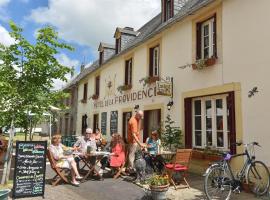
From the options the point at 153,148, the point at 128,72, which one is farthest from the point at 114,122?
the point at 153,148

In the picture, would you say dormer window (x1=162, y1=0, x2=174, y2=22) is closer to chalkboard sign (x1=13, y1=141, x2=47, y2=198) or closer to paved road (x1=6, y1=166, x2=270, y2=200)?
paved road (x1=6, y1=166, x2=270, y2=200)

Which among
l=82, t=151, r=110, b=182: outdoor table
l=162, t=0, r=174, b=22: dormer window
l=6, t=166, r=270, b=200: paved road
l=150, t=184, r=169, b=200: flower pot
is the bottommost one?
l=6, t=166, r=270, b=200: paved road

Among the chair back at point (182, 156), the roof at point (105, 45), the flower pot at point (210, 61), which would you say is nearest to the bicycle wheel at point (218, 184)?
the chair back at point (182, 156)

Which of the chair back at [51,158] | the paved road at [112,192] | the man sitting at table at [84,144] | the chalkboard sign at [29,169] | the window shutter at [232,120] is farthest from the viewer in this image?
the man sitting at table at [84,144]

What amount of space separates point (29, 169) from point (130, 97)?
Result: 25.3 ft

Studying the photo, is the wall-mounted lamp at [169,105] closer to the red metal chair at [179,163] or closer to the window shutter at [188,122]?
the window shutter at [188,122]

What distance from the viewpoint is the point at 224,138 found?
8.42m

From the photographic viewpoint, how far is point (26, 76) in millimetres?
7492

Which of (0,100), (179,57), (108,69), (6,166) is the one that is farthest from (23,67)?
(108,69)

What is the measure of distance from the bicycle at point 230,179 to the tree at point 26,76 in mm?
4195

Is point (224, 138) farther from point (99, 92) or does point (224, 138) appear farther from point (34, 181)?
point (99, 92)

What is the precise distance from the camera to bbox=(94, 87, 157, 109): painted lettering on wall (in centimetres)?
1197

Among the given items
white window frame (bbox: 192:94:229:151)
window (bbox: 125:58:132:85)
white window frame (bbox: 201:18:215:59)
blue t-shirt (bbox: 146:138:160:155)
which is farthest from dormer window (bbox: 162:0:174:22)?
blue t-shirt (bbox: 146:138:160:155)

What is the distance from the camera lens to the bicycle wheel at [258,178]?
656 centimetres
